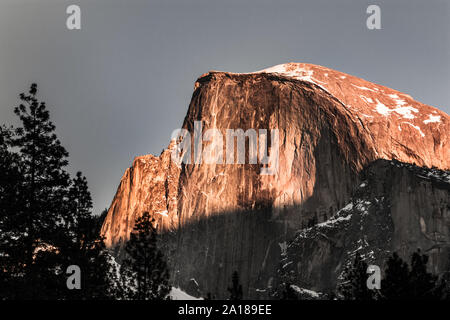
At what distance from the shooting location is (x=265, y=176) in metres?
147

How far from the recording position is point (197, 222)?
147125 millimetres

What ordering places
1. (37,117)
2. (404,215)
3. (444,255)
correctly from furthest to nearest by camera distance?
(404,215) < (444,255) < (37,117)

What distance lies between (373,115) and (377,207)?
1214 inches

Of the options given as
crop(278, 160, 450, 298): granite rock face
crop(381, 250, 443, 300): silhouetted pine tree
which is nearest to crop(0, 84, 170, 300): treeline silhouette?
crop(381, 250, 443, 300): silhouetted pine tree

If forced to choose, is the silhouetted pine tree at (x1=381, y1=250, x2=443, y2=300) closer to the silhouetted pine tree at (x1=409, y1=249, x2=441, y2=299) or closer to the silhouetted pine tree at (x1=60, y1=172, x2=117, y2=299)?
the silhouetted pine tree at (x1=409, y1=249, x2=441, y2=299)

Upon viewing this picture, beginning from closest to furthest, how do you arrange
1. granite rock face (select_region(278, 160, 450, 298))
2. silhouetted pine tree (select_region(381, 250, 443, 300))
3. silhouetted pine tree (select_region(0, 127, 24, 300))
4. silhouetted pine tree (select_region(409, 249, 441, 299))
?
silhouetted pine tree (select_region(0, 127, 24, 300)) → silhouetted pine tree (select_region(381, 250, 443, 300)) → silhouetted pine tree (select_region(409, 249, 441, 299)) → granite rock face (select_region(278, 160, 450, 298))

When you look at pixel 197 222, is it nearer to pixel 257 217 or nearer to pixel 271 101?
pixel 257 217

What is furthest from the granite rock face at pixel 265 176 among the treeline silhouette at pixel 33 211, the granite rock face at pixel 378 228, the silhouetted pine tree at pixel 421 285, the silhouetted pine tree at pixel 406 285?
the treeline silhouette at pixel 33 211

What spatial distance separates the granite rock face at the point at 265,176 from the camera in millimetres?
140875

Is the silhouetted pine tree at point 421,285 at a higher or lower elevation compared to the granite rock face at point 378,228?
lower

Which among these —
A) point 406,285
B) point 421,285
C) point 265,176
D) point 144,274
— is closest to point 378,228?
point 265,176

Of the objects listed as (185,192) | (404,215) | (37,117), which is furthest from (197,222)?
(37,117)

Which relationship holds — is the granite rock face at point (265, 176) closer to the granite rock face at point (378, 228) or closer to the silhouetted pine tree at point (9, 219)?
the granite rock face at point (378, 228)

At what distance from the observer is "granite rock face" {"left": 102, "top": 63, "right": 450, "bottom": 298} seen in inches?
5546
